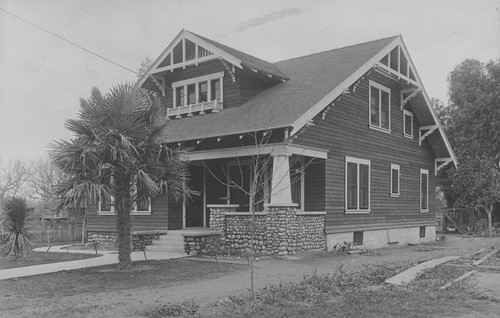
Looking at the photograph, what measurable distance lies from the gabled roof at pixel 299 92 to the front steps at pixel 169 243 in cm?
324

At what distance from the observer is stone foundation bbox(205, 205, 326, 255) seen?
14969mm

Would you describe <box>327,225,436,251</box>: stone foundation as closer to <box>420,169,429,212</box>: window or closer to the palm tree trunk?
<box>420,169,429,212</box>: window

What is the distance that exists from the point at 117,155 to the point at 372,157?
38.1 ft

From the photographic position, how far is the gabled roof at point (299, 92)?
15464mm

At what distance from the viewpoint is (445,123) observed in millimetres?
38094

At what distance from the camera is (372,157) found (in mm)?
20281

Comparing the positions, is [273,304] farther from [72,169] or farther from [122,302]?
[72,169]

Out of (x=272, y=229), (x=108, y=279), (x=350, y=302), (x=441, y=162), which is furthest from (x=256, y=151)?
(x=441, y=162)

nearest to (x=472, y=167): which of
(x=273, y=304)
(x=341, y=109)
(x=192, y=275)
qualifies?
(x=341, y=109)

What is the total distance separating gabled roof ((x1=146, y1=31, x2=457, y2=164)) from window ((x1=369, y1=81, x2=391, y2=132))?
33.5 inches

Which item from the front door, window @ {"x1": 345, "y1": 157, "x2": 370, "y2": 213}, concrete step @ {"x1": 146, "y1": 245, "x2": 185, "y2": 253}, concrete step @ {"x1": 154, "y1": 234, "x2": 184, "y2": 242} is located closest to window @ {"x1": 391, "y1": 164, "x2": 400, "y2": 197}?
window @ {"x1": 345, "y1": 157, "x2": 370, "y2": 213}

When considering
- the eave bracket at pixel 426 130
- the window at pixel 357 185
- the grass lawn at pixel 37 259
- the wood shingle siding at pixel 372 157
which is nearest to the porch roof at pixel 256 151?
the wood shingle siding at pixel 372 157

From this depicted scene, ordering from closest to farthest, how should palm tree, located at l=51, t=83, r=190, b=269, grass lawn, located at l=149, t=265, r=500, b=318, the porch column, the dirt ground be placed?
grass lawn, located at l=149, t=265, r=500, b=318 < the dirt ground < palm tree, located at l=51, t=83, r=190, b=269 < the porch column

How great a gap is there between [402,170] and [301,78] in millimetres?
6859
